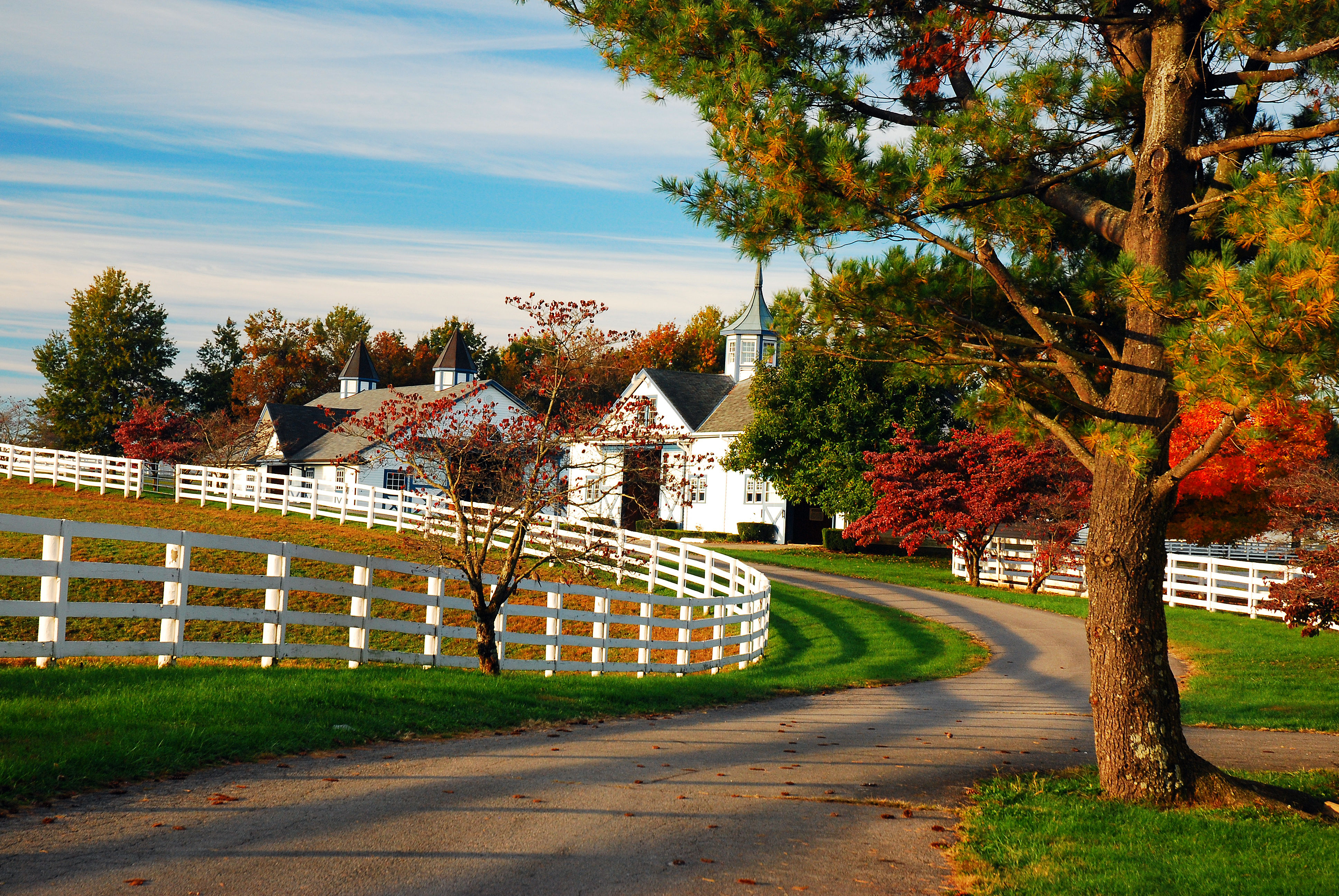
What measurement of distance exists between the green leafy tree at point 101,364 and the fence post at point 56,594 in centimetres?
6195

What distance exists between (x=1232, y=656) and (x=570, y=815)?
16.8 m

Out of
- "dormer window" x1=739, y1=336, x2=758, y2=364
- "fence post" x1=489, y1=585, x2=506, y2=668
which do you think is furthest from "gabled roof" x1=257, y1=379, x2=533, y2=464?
"fence post" x1=489, y1=585, x2=506, y2=668

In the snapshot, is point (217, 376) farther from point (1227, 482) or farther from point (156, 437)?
point (1227, 482)

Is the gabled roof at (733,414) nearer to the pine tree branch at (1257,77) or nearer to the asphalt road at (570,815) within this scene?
the asphalt road at (570,815)

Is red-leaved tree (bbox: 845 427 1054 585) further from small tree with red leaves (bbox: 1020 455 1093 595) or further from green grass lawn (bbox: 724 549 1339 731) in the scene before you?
green grass lawn (bbox: 724 549 1339 731)

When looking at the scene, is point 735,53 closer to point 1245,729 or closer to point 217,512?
point 1245,729

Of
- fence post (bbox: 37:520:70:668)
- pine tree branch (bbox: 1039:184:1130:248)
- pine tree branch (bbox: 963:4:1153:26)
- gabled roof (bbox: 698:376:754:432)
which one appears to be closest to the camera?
pine tree branch (bbox: 963:4:1153:26)

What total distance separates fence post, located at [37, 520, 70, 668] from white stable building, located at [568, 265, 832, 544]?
26.4 m

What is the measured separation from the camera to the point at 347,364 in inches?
2667

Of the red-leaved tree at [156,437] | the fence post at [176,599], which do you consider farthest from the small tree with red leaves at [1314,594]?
the red-leaved tree at [156,437]

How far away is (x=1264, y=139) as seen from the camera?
24.9 feet

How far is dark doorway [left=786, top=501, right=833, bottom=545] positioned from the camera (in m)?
42.6

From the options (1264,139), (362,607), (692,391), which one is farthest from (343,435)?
(1264,139)

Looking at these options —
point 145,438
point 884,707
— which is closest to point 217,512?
point 145,438
